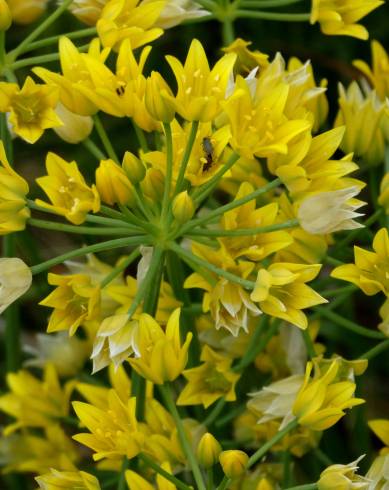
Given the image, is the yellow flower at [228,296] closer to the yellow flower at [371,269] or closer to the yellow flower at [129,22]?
the yellow flower at [371,269]

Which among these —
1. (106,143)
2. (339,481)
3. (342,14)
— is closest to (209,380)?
(339,481)

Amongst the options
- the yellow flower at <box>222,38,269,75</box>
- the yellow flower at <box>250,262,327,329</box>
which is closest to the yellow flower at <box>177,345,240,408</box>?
the yellow flower at <box>250,262,327,329</box>

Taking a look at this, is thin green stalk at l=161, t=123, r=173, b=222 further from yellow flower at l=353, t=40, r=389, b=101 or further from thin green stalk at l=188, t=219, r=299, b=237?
yellow flower at l=353, t=40, r=389, b=101

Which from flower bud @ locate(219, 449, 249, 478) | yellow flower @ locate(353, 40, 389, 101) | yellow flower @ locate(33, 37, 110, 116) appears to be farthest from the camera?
yellow flower @ locate(353, 40, 389, 101)

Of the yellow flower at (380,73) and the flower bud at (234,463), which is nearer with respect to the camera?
the flower bud at (234,463)

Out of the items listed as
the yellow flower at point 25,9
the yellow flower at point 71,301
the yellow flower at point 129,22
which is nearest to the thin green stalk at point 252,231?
the yellow flower at point 71,301

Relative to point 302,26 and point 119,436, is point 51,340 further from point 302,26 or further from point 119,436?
point 302,26
